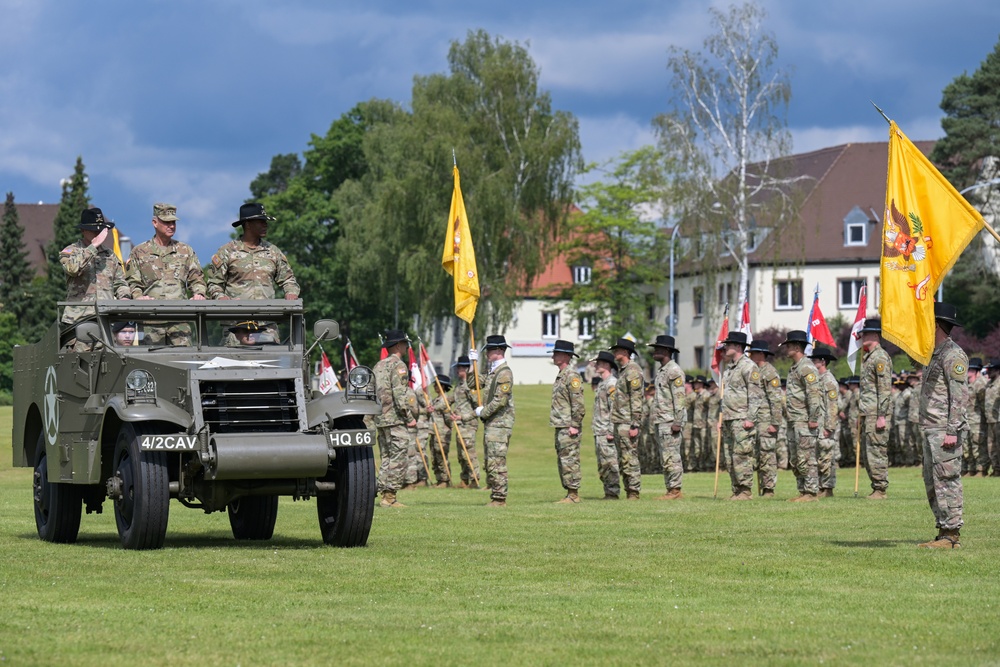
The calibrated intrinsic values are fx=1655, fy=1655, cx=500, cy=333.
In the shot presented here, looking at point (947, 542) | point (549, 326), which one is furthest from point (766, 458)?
point (549, 326)

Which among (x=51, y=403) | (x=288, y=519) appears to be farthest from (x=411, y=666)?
(x=288, y=519)

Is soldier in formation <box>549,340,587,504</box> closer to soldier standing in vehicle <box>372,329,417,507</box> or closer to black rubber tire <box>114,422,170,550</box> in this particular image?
soldier standing in vehicle <box>372,329,417,507</box>

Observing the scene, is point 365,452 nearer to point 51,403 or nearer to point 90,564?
point 90,564

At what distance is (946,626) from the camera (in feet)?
30.6

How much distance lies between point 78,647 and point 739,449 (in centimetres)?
1523

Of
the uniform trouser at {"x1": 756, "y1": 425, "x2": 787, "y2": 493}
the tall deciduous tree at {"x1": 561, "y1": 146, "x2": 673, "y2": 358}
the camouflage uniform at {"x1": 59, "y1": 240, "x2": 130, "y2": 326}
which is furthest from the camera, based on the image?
the tall deciduous tree at {"x1": 561, "y1": 146, "x2": 673, "y2": 358}

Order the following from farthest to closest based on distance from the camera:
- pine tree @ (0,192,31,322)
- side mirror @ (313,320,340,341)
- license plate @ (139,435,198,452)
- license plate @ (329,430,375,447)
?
pine tree @ (0,192,31,322)
side mirror @ (313,320,340,341)
license plate @ (329,430,375,447)
license plate @ (139,435,198,452)

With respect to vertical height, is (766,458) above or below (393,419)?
below

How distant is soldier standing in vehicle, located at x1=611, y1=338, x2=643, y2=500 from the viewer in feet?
75.4

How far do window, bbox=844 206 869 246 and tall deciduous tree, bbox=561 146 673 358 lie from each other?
352 inches

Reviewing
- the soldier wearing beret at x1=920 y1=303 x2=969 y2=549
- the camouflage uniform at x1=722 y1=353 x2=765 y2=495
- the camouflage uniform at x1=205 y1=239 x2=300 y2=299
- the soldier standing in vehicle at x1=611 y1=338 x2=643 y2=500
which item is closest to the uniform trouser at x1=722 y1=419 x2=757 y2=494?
the camouflage uniform at x1=722 y1=353 x2=765 y2=495

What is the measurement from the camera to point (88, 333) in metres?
14.3

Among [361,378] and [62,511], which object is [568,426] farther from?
[62,511]

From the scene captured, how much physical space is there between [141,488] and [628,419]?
10.8 metres
